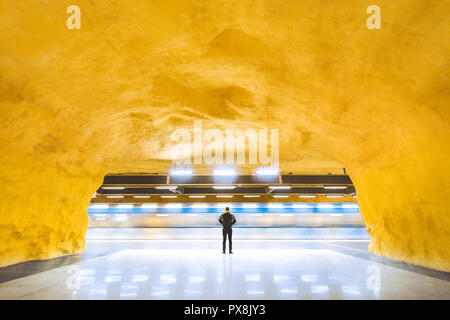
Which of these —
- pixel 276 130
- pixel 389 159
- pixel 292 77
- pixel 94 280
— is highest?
pixel 292 77

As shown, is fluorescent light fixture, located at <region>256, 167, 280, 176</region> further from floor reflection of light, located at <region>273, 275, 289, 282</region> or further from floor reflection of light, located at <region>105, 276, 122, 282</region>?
floor reflection of light, located at <region>105, 276, 122, 282</region>

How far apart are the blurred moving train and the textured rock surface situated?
1017cm

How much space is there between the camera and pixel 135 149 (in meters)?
9.33

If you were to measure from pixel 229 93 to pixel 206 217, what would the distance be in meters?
13.6

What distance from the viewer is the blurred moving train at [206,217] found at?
60.4 ft

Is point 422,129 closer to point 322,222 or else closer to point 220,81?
point 220,81

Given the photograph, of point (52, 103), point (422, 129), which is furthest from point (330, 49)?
point (52, 103)

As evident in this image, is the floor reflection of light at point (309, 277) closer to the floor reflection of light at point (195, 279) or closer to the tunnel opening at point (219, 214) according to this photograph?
the floor reflection of light at point (195, 279)

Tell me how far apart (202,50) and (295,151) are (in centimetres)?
621

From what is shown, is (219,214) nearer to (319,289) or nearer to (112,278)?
(112,278)

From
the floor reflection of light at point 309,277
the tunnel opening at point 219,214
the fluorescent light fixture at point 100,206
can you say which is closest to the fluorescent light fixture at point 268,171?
the tunnel opening at point 219,214

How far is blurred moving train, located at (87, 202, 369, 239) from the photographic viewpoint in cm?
1842

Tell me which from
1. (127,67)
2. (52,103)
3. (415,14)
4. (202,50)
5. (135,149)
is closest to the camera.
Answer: (415,14)

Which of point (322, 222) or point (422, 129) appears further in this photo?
point (322, 222)
